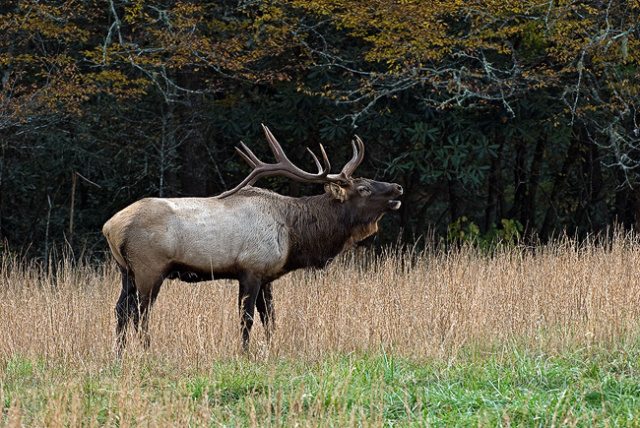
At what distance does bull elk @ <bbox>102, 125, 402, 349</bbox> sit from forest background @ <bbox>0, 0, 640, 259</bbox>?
448 centimetres

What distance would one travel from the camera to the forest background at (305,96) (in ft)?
43.8

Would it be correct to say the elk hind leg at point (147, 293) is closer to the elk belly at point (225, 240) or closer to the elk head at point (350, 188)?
the elk belly at point (225, 240)

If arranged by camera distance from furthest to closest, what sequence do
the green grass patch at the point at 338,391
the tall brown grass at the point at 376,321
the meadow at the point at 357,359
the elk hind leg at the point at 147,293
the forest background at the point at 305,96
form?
the forest background at the point at 305,96
the elk hind leg at the point at 147,293
the tall brown grass at the point at 376,321
the meadow at the point at 357,359
the green grass patch at the point at 338,391

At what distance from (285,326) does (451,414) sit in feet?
9.11

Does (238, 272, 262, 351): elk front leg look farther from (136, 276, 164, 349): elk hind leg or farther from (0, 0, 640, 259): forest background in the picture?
(0, 0, 640, 259): forest background

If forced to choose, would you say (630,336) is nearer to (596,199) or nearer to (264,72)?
(264,72)

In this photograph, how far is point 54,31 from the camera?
46.0ft

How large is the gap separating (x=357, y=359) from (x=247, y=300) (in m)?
1.31

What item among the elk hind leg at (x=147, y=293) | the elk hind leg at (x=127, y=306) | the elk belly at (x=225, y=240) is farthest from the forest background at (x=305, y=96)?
the elk hind leg at (x=147, y=293)

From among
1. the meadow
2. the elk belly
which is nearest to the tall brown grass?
the meadow

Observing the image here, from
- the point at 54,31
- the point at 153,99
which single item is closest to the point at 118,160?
the point at 153,99

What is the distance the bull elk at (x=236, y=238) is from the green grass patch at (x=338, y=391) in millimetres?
940

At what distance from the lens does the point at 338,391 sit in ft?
19.1

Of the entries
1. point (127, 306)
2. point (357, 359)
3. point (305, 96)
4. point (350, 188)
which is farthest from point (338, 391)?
point (305, 96)
